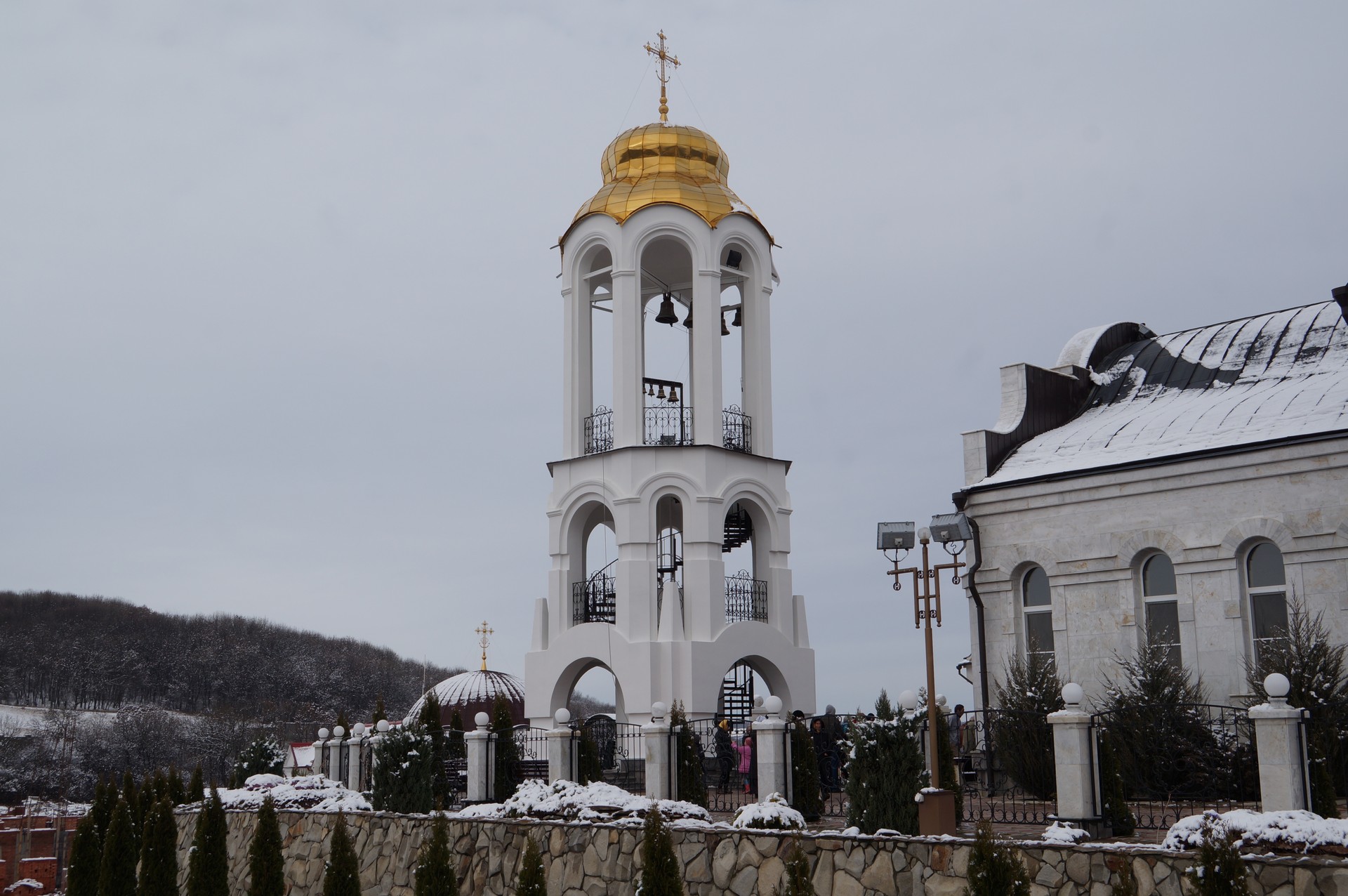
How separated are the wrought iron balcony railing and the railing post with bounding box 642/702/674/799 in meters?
9.11

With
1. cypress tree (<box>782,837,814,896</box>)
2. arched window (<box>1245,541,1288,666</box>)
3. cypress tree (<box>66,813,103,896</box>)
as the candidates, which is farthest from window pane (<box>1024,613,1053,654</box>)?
cypress tree (<box>66,813,103,896</box>)

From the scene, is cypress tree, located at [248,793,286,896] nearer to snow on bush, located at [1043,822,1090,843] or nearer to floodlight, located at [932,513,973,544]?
floodlight, located at [932,513,973,544]

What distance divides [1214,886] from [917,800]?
5.07 meters

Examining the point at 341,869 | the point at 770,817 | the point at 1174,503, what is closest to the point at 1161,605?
the point at 1174,503

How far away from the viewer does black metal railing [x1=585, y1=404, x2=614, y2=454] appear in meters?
27.3

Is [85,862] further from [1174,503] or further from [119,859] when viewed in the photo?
[1174,503]

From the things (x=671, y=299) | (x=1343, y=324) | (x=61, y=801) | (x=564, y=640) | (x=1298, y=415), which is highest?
(x=671, y=299)

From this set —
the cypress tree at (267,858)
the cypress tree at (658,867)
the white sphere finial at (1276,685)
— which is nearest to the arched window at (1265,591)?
the white sphere finial at (1276,685)

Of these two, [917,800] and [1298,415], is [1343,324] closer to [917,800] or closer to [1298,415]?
[1298,415]

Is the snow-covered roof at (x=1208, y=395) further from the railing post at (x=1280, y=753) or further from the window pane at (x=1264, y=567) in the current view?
the railing post at (x=1280, y=753)

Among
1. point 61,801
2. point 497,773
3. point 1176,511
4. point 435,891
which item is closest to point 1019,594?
point 1176,511

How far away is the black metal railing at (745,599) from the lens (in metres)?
26.7

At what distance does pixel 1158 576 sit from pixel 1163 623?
70 centimetres

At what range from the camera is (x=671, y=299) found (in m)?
29.7
